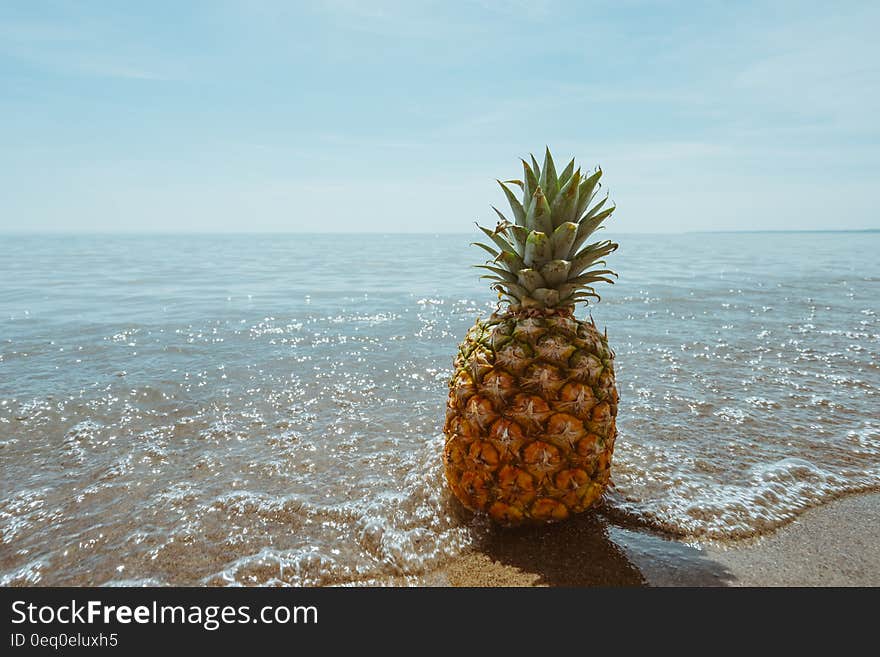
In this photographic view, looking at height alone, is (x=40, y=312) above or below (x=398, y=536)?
above

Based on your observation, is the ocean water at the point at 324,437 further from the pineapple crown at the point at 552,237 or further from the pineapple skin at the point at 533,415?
the pineapple crown at the point at 552,237

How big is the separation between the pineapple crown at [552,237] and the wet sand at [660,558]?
1.79m

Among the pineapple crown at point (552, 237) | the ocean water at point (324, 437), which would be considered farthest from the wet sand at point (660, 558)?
the pineapple crown at point (552, 237)

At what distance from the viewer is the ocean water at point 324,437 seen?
12.2 feet

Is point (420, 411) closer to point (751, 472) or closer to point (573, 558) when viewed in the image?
point (573, 558)

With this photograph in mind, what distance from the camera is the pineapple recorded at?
11.0ft

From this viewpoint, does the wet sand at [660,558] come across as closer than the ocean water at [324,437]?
Yes

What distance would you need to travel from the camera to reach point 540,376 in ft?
10.9

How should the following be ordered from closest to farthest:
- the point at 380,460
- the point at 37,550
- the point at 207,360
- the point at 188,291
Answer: the point at 37,550, the point at 380,460, the point at 207,360, the point at 188,291

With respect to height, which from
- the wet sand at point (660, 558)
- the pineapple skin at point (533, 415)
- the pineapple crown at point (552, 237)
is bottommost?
the wet sand at point (660, 558)

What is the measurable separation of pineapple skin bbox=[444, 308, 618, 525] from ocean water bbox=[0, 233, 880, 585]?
1.89 feet

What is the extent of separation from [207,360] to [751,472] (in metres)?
8.17
